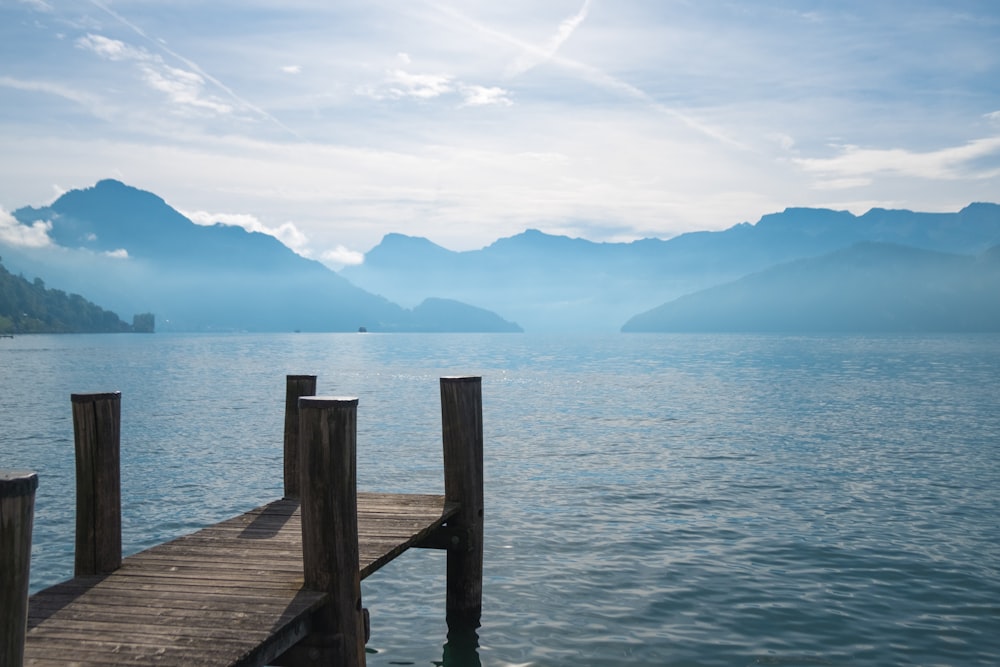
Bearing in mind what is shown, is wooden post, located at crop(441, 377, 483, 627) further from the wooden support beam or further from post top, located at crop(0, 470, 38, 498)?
post top, located at crop(0, 470, 38, 498)

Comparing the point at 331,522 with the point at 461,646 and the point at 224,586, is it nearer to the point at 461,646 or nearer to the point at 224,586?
the point at 224,586

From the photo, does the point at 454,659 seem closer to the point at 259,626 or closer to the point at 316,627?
the point at 316,627

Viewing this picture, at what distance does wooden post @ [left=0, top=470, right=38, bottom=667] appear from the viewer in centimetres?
439

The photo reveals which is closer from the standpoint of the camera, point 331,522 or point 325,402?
point 325,402

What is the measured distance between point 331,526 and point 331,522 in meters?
0.04

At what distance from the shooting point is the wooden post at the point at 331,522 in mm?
7172

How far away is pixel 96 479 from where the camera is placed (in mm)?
8289

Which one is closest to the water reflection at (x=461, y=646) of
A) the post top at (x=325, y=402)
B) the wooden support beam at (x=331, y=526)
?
the wooden support beam at (x=331, y=526)

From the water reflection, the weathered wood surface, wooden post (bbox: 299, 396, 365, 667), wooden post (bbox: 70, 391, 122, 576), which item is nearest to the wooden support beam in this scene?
wooden post (bbox: 299, 396, 365, 667)

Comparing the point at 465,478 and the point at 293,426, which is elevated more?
the point at 293,426

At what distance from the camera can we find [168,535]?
17766mm

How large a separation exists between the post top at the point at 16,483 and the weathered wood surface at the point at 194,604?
2259 mm

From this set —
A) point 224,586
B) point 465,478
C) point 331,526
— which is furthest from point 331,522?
point 465,478

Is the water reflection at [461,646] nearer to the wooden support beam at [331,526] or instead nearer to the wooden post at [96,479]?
the wooden support beam at [331,526]
